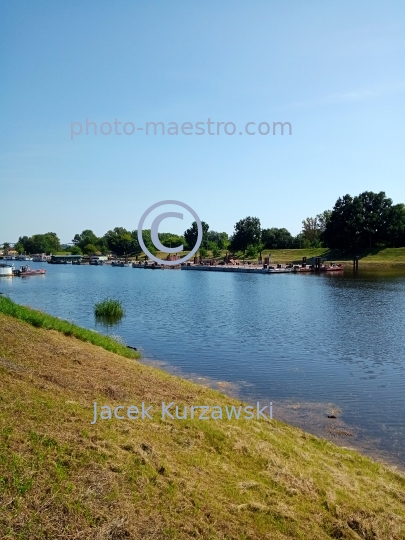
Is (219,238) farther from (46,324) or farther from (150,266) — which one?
(46,324)

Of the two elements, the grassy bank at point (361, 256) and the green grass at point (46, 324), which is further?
the grassy bank at point (361, 256)

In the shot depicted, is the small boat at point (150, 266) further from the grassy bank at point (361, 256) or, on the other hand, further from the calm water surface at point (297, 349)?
the calm water surface at point (297, 349)

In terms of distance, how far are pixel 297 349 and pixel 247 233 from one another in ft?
362

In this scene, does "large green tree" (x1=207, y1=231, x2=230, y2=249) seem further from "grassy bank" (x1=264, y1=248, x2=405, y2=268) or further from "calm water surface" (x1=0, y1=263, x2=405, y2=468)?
"calm water surface" (x1=0, y1=263, x2=405, y2=468)

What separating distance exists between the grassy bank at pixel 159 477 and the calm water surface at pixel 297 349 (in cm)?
358

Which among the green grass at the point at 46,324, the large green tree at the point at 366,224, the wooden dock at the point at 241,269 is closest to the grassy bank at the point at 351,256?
the large green tree at the point at 366,224

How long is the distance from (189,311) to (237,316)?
15.0 feet

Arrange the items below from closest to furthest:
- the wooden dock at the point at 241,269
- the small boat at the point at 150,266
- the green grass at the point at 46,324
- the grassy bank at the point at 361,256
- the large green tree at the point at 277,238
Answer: the green grass at the point at 46,324 < the wooden dock at the point at 241,269 < the grassy bank at the point at 361,256 < the small boat at the point at 150,266 < the large green tree at the point at 277,238

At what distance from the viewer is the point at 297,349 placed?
23844mm

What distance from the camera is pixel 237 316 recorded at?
3578 cm

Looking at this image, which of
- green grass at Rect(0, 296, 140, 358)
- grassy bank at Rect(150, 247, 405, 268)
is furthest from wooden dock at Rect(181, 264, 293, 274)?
green grass at Rect(0, 296, 140, 358)

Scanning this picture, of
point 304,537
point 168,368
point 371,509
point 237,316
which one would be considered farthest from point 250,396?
point 237,316

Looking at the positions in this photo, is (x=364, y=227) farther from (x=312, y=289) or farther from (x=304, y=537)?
(x=304, y=537)

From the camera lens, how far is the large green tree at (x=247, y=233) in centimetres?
13262
